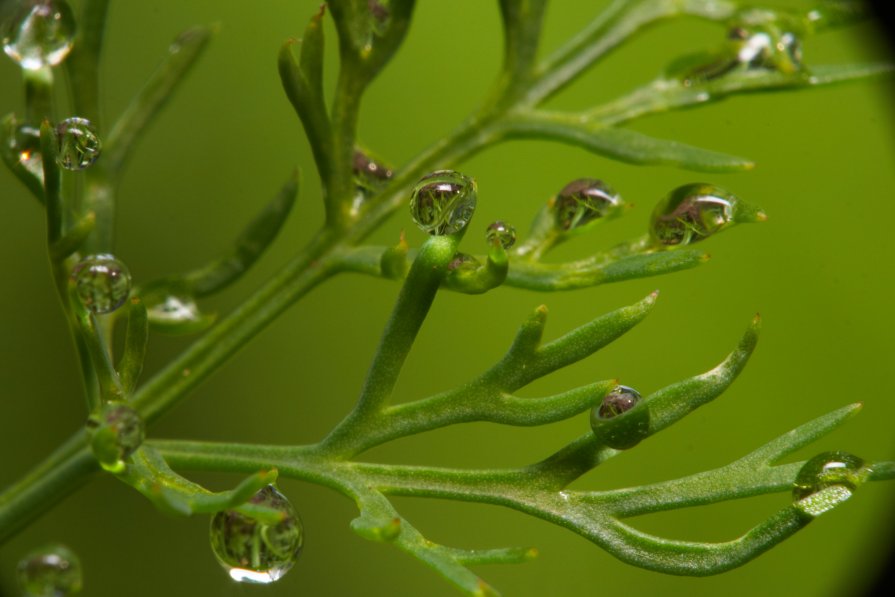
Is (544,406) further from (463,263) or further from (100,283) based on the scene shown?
(100,283)

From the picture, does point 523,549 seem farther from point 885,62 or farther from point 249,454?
point 885,62

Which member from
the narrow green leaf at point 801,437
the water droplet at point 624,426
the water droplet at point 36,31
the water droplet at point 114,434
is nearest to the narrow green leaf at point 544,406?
the water droplet at point 624,426

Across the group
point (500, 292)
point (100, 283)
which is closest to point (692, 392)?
point (100, 283)

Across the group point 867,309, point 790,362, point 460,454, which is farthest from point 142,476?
point 867,309

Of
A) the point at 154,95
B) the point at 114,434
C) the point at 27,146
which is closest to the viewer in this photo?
the point at 114,434

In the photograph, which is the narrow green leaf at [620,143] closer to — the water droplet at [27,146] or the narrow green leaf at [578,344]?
the narrow green leaf at [578,344]
